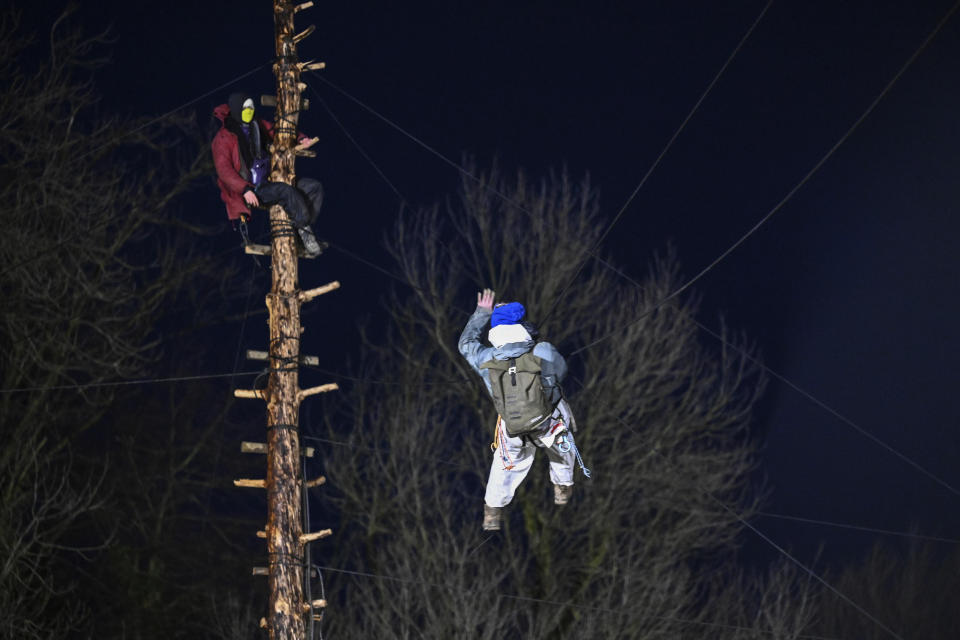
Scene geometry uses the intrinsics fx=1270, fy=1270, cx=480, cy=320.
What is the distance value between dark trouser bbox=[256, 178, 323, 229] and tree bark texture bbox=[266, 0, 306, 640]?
0.37ft

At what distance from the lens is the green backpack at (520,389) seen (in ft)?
30.5

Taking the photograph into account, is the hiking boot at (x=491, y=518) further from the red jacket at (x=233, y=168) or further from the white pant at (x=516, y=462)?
the red jacket at (x=233, y=168)

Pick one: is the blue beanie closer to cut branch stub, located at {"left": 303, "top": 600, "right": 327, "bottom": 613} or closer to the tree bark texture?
the tree bark texture

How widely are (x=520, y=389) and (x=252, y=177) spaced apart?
313 cm

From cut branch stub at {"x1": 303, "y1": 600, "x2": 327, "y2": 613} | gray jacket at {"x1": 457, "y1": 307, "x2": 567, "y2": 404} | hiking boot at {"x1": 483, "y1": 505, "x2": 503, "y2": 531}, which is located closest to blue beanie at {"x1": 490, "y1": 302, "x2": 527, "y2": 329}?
gray jacket at {"x1": 457, "y1": 307, "x2": 567, "y2": 404}

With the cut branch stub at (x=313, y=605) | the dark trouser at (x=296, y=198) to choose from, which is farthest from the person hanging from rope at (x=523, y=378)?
the cut branch stub at (x=313, y=605)

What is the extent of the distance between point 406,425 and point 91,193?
22.2 feet

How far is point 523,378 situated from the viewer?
9281 millimetres

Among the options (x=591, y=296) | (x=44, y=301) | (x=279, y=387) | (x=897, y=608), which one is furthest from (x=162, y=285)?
(x=897, y=608)

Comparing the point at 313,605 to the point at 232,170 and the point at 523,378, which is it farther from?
the point at 232,170

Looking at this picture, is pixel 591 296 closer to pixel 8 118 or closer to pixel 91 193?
pixel 91 193

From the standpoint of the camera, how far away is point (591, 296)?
24.2 metres

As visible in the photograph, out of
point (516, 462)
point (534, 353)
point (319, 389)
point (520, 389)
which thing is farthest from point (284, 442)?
point (534, 353)

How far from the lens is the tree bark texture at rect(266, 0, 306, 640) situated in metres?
10.3
